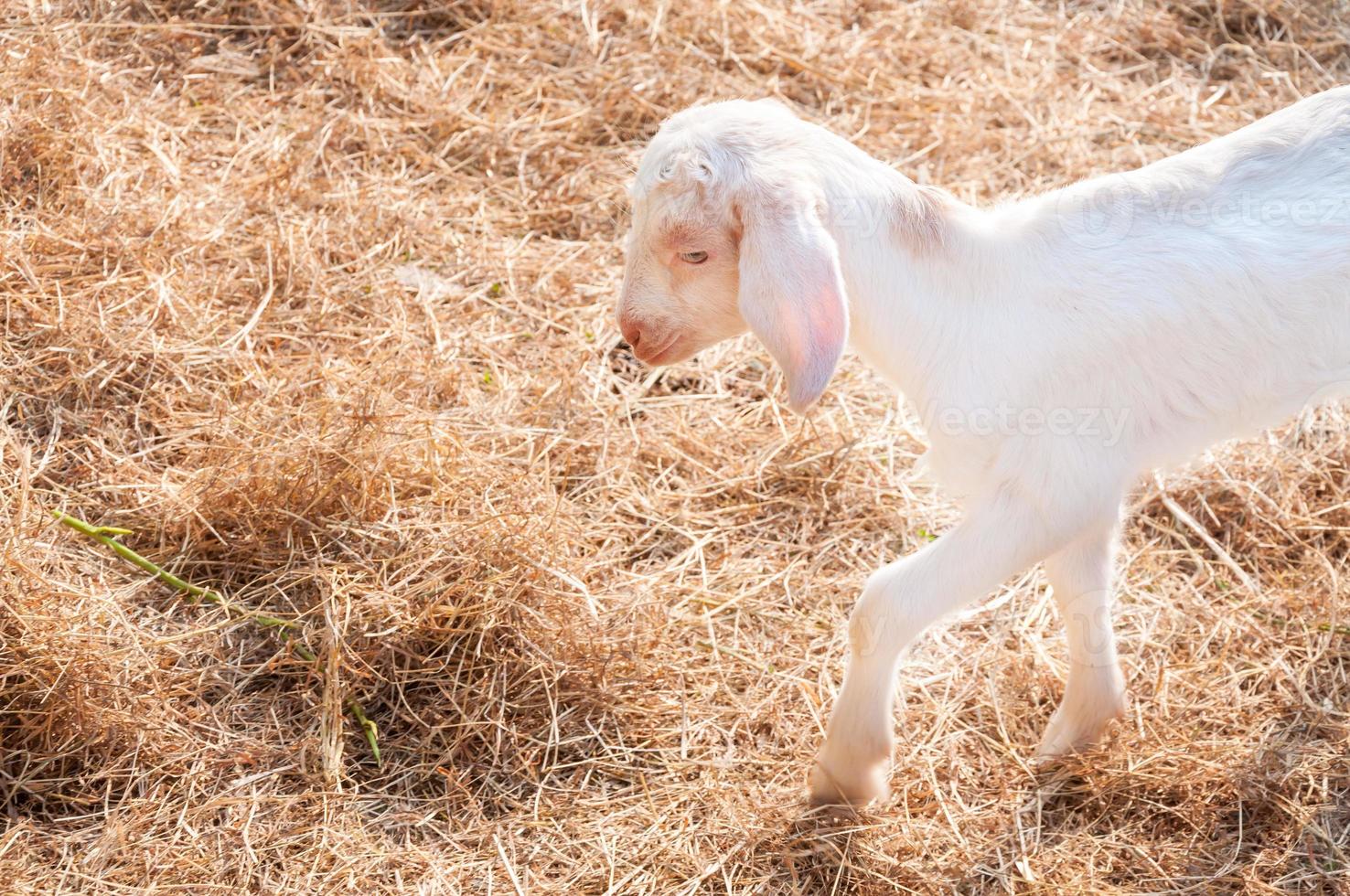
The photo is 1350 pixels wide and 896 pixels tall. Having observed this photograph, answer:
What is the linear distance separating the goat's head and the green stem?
107cm

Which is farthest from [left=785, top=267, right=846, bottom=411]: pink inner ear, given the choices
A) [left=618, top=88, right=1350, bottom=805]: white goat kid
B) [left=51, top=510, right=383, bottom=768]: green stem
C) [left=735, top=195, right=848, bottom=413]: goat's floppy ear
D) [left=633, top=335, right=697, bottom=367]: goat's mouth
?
[left=51, top=510, right=383, bottom=768]: green stem

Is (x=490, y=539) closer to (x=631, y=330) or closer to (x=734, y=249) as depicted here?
(x=631, y=330)

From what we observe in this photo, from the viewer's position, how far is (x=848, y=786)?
2852mm

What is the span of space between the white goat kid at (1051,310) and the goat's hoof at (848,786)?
24 cm

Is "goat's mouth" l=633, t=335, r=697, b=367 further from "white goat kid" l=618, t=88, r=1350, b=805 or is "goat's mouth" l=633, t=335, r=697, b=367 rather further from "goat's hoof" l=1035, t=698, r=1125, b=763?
"goat's hoof" l=1035, t=698, r=1125, b=763

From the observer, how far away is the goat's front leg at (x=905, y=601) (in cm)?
265

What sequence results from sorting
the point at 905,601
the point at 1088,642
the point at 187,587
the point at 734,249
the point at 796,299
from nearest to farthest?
the point at 796,299 → the point at 734,249 → the point at 905,601 → the point at 1088,642 → the point at 187,587

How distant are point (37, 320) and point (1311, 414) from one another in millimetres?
3764

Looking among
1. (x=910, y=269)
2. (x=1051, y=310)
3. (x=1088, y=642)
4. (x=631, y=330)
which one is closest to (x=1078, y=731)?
(x=1088, y=642)

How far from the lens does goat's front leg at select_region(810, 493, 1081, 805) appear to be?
2.65 meters

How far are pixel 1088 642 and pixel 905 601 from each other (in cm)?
60

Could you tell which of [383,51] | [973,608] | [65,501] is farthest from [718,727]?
[383,51]

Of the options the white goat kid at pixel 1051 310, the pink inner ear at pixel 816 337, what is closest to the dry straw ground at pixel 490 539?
the white goat kid at pixel 1051 310

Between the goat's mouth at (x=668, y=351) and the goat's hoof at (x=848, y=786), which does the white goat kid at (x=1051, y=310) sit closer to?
the goat's mouth at (x=668, y=351)
